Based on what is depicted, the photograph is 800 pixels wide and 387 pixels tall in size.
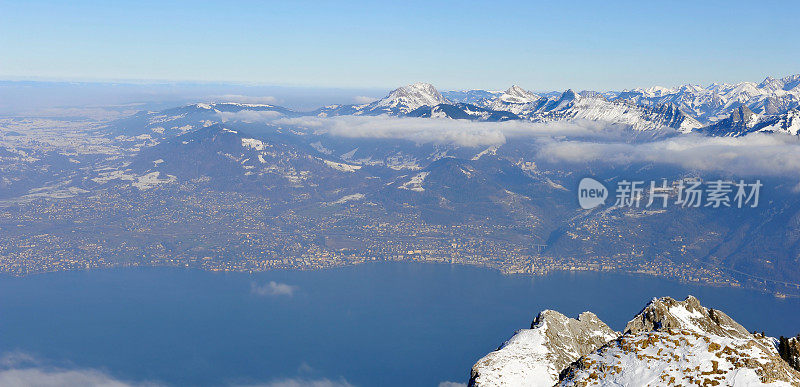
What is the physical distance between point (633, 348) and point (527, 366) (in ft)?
99.7

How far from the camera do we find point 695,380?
30891mm

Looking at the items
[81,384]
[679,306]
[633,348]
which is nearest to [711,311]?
[679,306]

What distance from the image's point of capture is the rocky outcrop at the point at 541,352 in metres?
60.3

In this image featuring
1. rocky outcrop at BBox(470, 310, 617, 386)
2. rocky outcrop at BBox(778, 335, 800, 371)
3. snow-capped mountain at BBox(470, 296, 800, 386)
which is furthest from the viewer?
rocky outcrop at BBox(470, 310, 617, 386)

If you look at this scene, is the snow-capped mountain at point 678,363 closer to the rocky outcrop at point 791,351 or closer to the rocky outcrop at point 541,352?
the rocky outcrop at point 791,351

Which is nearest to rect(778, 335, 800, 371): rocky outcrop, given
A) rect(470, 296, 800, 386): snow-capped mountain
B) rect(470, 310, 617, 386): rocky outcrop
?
rect(470, 296, 800, 386): snow-capped mountain

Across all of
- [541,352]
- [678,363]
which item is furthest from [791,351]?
[541,352]

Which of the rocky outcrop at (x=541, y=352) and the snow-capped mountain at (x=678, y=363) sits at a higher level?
the snow-capped mountain at (x=678, y=363)

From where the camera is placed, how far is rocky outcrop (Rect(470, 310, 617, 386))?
198 feet

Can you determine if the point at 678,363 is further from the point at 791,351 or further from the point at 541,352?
the point at 541,352

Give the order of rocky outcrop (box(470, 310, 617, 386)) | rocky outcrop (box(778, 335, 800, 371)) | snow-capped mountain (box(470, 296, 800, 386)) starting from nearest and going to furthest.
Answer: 1. snow-capped mountain (box(470, 296, 800, 386))
2. rocky outcrop (box(778, 335, 800, 371))
3. rocky outcrop (box(470, 310, 617, 386))

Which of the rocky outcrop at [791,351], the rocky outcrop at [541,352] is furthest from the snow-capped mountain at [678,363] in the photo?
the rocky outcrop at [541,352]

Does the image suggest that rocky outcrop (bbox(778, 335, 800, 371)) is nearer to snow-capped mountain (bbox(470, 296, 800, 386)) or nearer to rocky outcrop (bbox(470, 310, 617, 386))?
snow-capped mountain (bbox(470, 296, 800, 386))

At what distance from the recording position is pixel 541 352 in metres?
69.2
